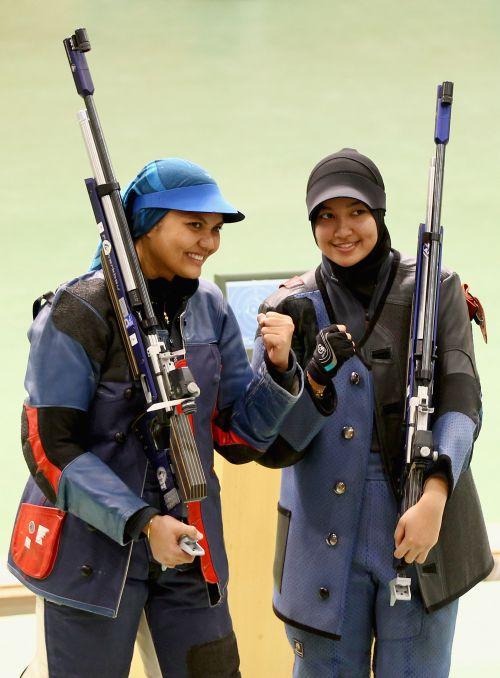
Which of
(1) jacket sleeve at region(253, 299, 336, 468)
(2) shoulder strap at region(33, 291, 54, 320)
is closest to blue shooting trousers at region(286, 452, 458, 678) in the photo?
(1) jacket sleeve at region(253, 299, 336, 468)

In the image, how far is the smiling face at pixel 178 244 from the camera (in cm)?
219

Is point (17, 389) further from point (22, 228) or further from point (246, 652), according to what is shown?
point (246, 652)

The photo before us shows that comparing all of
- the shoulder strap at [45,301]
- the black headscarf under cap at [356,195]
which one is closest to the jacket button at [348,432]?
the black headscarf under cap at [356,195]

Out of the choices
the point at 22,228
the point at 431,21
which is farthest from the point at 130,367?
the point at 431,21

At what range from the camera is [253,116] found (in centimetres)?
573

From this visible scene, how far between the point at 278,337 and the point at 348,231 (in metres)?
0.27

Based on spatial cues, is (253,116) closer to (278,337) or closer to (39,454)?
(278,337)

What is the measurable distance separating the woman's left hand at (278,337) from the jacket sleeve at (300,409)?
10 centimetres

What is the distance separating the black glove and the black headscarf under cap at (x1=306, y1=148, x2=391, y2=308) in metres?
0.16

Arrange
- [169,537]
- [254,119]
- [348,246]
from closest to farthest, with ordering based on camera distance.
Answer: [169,537]
[348,246]
[254,119]

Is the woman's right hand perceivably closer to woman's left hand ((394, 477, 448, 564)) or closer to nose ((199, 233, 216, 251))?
woman's left hand ((394, 477, 448, 564))

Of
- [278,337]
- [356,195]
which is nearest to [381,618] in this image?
[278,337]

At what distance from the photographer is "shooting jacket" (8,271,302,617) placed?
2102mm

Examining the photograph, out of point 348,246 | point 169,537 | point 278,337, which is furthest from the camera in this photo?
point 348,246
